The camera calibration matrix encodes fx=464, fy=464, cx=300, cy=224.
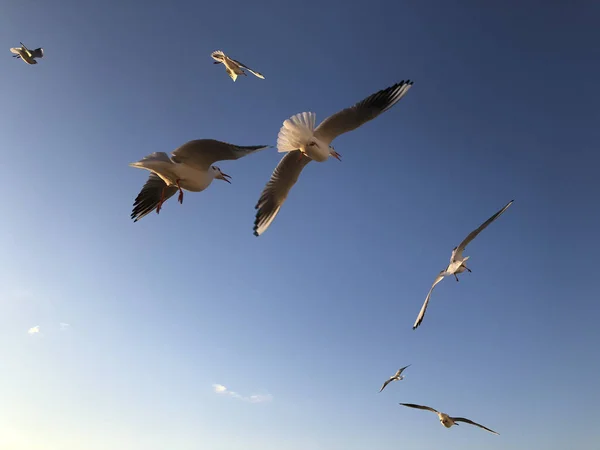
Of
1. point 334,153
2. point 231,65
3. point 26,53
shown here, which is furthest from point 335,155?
point 26,53

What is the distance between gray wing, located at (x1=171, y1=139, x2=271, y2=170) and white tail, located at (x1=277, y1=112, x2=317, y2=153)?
3.49 ft

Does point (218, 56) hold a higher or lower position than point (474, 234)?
higher

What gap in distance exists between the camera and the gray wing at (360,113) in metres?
5.95

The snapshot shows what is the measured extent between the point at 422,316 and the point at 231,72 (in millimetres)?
5548

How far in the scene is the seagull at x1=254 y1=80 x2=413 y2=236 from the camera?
5859 millimetres

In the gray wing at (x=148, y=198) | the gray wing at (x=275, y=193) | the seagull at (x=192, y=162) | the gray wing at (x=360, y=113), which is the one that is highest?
the gray wing at (x=360, y=113)

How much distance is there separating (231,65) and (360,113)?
3.41m

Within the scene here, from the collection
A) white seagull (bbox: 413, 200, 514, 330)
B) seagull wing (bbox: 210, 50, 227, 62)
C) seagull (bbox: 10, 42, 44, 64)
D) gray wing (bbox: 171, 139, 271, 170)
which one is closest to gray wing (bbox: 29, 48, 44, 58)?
seagull (bbox: 10, 42, 44, 64)

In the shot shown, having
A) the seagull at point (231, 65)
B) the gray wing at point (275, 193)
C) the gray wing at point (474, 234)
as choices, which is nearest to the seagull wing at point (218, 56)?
the seagull at point (231, 65)

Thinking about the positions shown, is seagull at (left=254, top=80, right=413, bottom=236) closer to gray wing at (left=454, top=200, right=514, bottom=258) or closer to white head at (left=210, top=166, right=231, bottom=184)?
white head at (left=210, top=166, right=231, bottom=184)

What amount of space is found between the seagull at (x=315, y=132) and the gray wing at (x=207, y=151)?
1.14 m

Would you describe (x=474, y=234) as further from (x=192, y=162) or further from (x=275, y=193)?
(x=192, y=162)

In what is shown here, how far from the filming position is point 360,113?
596cm

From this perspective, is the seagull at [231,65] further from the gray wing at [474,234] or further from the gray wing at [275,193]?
the gray wing at [474,234]
